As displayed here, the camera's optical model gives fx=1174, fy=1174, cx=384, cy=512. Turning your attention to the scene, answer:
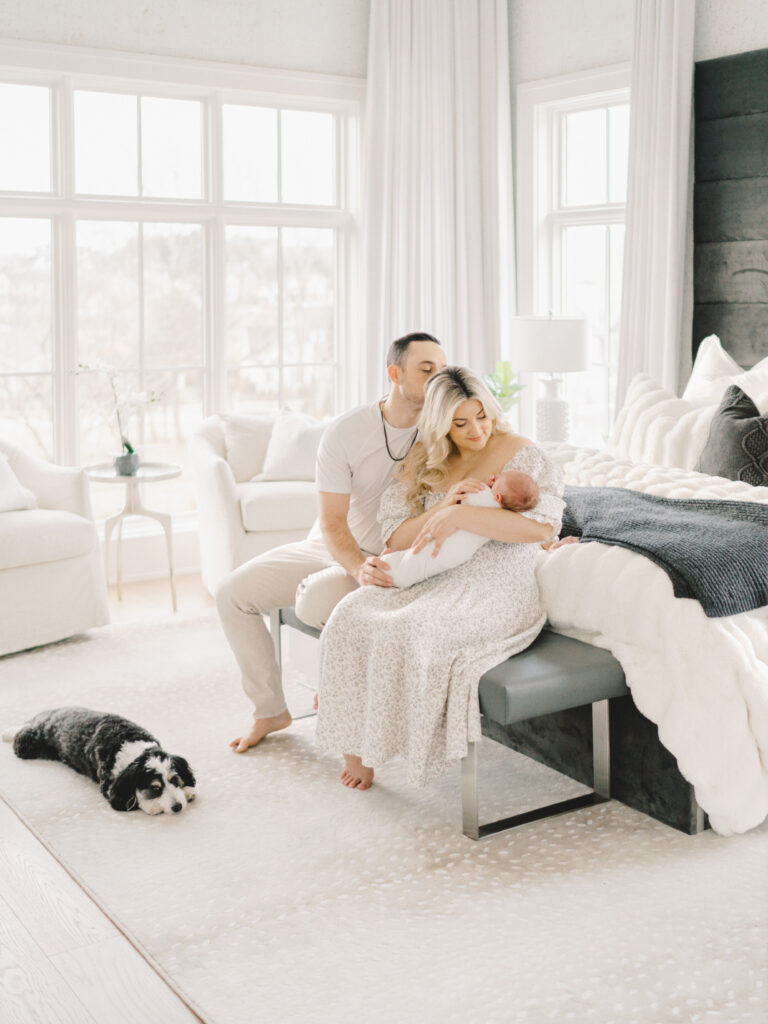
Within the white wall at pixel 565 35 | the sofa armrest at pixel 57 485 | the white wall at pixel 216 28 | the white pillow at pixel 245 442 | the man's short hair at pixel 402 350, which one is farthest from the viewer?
the white wall at pixel 565 35

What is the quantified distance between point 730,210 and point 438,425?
255cm

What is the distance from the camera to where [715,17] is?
16.5ft

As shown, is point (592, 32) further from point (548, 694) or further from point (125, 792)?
point (125, 792)

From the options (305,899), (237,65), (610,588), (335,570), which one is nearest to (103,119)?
(237,65)

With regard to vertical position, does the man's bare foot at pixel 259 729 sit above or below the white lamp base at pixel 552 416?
Result: below

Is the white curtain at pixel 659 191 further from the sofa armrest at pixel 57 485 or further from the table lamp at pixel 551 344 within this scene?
the sofa armrest at pixel 57 485

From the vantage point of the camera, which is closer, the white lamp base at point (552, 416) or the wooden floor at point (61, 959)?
the wooden floor at point (61, 959)

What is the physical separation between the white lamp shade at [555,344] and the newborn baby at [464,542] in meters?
2.46

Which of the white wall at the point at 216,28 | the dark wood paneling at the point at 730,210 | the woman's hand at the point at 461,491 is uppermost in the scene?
the white wall at the point at 216,28

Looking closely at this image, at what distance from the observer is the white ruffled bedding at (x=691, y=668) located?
9.23ft

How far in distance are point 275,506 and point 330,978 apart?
116 inches

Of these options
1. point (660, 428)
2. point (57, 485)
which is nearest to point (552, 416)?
point (660, 428)

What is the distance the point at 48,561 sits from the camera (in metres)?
4.52

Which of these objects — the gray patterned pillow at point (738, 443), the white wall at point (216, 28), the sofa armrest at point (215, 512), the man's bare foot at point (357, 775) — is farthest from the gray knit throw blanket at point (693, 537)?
the white wall at point (216, 28)
